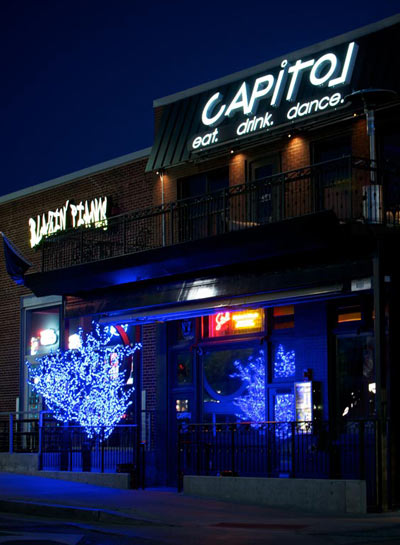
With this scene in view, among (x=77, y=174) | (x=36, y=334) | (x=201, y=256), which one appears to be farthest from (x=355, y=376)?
(x=36, y=334)

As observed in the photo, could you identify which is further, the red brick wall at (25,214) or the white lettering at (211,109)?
the red brick wall at (25,214)

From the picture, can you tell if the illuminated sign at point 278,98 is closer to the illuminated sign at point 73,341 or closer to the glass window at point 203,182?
the glass window at point 203,182

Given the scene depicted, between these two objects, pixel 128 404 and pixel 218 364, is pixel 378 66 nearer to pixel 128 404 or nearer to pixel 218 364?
pixel 218 364

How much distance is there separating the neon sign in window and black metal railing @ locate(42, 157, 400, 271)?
1.91 m

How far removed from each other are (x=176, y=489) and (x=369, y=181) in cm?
779

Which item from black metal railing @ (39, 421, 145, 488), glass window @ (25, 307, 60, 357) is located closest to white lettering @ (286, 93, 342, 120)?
black metal railing @ (39, 421, 145, 488)

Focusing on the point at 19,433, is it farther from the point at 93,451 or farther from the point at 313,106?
the point at 313,106

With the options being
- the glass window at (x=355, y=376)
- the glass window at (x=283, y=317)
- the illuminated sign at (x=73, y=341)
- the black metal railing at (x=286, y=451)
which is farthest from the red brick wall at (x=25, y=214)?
the glass window at (x=355, y=376)

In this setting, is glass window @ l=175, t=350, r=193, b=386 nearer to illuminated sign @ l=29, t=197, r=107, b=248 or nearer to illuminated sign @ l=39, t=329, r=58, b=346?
illuminated sign @ l=29, t=197, r=107, b=248

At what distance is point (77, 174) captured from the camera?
2709 centimetres

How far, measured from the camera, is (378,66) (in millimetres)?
19438

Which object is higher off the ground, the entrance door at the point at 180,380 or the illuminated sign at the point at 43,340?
the illuminated sign at the point at 43,340

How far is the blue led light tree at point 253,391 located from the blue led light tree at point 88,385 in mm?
2987

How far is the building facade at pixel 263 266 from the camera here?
18547mm
